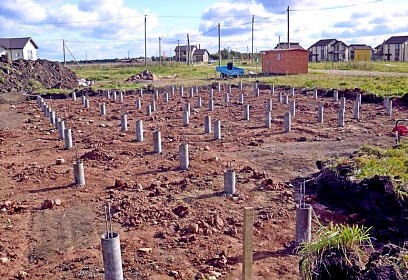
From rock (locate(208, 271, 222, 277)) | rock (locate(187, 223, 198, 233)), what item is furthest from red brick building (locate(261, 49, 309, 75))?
rock (locate(208, 271, 222, 277))

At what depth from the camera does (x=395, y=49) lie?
7688cm

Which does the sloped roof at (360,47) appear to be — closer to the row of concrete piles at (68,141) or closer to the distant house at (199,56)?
the distant house at (199,56)

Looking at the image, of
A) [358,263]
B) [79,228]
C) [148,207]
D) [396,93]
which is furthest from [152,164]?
[396,93]

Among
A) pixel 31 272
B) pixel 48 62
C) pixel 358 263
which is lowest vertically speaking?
pixel 31 272

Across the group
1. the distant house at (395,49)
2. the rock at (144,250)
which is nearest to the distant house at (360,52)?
Result: the distant house at (395,49)

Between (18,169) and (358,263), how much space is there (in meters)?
7.89

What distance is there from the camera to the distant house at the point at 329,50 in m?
82.8

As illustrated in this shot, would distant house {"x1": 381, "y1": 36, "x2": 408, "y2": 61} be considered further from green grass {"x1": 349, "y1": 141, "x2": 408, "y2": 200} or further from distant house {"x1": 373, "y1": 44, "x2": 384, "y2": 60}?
green grass {"x1": 349, "y1": 141, "x2": 408, "y2": 200}

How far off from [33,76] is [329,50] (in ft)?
224

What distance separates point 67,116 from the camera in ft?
55.4

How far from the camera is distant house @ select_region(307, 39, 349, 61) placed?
8275 cm

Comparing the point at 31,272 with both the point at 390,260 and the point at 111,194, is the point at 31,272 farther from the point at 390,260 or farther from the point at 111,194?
the point at 390,260

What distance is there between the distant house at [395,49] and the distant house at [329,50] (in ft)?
23.9

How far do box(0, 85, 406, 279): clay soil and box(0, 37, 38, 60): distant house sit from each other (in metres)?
44.2
